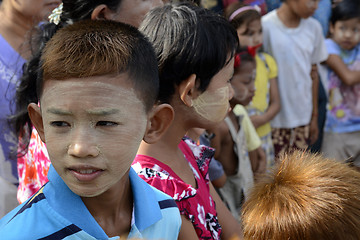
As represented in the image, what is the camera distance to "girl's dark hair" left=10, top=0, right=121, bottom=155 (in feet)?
7.13

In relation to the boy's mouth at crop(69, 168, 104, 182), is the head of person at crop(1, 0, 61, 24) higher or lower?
higher

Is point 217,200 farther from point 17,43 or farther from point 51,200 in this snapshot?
point 17,43

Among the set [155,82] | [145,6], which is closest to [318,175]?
[155,82]

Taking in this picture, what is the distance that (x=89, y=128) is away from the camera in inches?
57.2

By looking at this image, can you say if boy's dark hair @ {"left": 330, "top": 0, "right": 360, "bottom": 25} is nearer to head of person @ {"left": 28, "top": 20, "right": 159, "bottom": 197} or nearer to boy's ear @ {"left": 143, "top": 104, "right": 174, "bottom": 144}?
boy's ear @ {"left": 143, "top": 104, "right": 174, "bottom": 144}

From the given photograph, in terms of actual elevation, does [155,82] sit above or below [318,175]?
above

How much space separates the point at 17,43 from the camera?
2.66 metres

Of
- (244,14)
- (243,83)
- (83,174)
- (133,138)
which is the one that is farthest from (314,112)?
(83,174)

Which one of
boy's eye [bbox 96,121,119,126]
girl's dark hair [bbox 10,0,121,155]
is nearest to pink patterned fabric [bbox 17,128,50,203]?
girl's dark hair [bbox 10,0,121,155]

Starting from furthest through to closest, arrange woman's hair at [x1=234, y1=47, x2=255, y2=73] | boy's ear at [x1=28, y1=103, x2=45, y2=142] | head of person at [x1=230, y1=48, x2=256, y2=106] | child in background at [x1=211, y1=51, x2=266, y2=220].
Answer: woman's hair at [x1=234, y1=47, x2=255, y2=73]
head of person at [x1=230, y1=48, x2=256, y2=106]
child in background at [x1=211, y1=51, x2=266, y2=220]
boy's ear at [x1=28, y1=103, x2=45, y2=142]

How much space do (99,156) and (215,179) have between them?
5.50 feet

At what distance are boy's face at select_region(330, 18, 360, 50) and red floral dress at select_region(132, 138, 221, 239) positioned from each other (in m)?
3.23

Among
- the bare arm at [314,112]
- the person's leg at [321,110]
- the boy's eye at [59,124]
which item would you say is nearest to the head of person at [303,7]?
the bare arm at [314,112]

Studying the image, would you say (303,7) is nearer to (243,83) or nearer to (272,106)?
(272,106)
